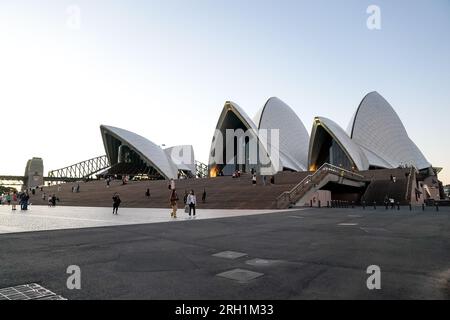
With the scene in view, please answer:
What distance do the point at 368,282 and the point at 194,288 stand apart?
1.98 m

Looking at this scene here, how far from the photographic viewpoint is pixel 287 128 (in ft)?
216

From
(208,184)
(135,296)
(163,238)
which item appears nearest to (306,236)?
(163,238)

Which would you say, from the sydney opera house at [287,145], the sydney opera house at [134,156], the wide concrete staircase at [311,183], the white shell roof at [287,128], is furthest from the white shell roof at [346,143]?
the sydney opera house at [134,156]

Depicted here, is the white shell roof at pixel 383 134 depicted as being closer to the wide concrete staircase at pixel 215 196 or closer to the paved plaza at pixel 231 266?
the wide concrete staircase at pixel 215 196

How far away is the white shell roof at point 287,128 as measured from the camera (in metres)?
62.2

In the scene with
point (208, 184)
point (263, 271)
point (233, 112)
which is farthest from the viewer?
point (233, 112)

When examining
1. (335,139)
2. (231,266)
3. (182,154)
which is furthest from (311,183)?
(182,154)

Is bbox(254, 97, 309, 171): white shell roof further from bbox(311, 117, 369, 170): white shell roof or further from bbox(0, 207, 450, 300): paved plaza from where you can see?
bbox(0, 207, 450, 300): paved plaza

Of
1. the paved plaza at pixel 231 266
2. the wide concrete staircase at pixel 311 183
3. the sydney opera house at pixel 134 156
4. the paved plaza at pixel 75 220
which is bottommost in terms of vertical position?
the paved plaza at pixel 75 220

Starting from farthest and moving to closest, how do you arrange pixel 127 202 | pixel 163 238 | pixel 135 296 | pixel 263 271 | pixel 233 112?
pixel 233 112 → pixel 127 202 → pixel 163 238 → pixel 263 271 → pixel 135 296

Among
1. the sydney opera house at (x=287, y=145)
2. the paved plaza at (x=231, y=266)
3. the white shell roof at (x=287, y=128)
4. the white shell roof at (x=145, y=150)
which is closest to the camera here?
the paved plaza at (x=231, y=266)

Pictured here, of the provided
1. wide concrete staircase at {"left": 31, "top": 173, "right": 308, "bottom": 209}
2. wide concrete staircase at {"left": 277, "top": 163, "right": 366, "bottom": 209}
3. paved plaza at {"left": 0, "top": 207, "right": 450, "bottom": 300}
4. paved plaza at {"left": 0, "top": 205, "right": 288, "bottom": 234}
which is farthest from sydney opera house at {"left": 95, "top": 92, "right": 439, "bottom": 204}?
paved plaza at {"left": 0, "top": 207, "right": 450, "bottom": 300}
